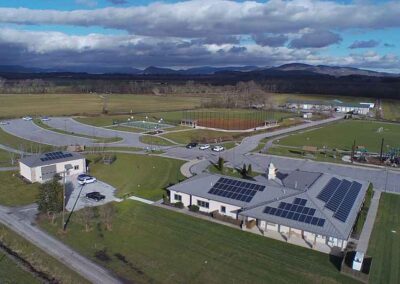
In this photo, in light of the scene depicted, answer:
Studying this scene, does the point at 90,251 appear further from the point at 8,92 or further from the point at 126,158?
the point at 8,92

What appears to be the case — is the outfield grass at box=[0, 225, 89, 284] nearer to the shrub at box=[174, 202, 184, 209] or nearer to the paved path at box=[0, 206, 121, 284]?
the paved path at box=[0, 206, 121, 284]

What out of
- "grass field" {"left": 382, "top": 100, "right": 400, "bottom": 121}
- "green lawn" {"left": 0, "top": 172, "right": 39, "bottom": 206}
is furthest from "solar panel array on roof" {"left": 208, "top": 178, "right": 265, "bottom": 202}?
"grass field" {"left": 382, "top": 100, "right": 400, "bottom": 121}

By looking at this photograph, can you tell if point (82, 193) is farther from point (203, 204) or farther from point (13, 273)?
point (13, 273)

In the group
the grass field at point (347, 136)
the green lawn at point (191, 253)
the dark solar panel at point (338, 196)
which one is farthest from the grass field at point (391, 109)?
the green lawn at point (191, 253)

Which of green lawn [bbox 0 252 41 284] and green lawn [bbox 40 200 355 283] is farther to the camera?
green lawn [bbox 40 200 355 283]

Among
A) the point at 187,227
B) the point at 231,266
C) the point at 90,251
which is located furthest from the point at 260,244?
the point at 90,251

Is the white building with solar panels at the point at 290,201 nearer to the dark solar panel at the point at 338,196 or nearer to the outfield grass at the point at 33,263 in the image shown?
the dark solar panel at the point at 338,196
